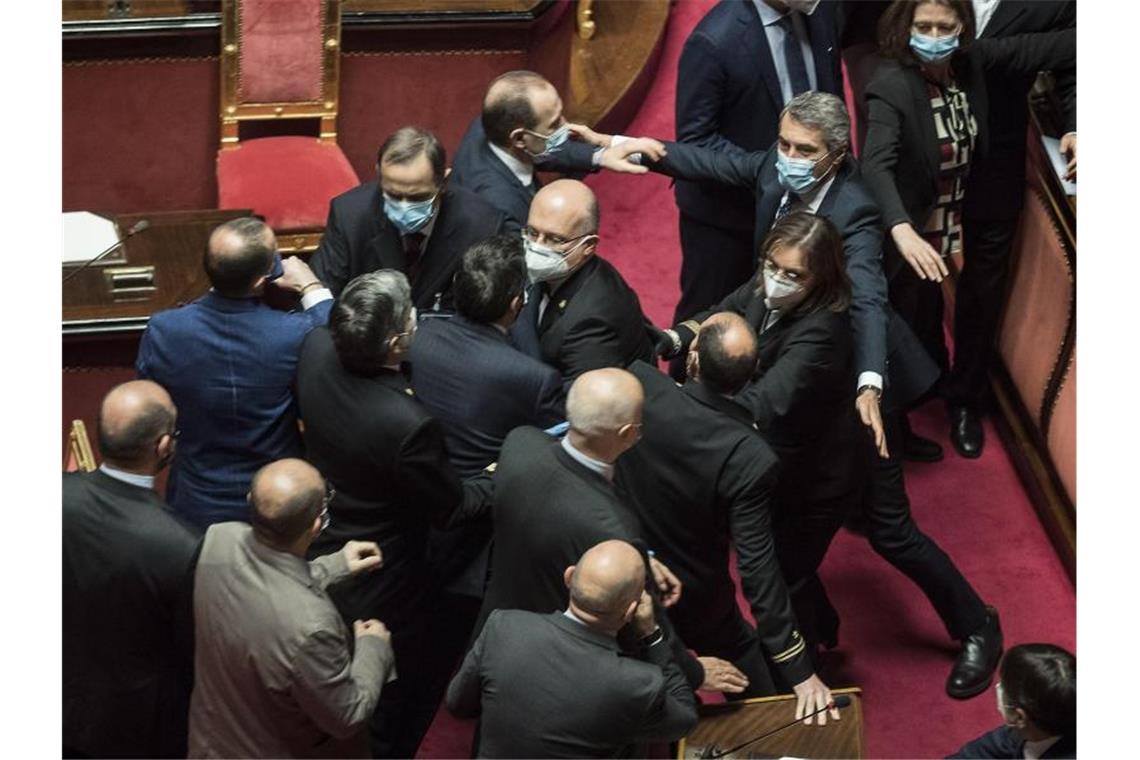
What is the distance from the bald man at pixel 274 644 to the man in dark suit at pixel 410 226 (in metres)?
1.01

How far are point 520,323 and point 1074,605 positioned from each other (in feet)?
5.88

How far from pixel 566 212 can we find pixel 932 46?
3.98 feet

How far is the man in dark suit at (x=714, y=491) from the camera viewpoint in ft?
13.3

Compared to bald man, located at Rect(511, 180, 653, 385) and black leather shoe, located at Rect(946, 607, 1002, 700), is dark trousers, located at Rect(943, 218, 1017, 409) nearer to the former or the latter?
black leather shoe, located at Rect(946, 607, 1002, 700)

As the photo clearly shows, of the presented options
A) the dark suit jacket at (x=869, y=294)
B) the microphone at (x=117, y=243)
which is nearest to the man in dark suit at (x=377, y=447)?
the dark suit jacket at (x=869, y=294)

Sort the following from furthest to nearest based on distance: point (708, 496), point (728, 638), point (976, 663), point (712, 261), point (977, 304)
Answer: point (977, 304) → point (712, 261) → point (976, 663) → point (728, 638) → point (708, 496)

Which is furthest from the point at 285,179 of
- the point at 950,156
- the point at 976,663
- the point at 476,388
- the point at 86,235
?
the point at 976,663

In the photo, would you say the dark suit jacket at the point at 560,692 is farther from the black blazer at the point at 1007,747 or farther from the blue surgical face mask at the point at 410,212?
the blue surgical face mask at the point at 410,212

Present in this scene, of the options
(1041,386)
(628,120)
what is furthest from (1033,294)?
(628,120)

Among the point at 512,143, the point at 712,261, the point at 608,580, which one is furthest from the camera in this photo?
the point at 712,261

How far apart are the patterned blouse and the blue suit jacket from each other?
1829 millimetres

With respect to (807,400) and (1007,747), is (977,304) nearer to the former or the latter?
(807,400)

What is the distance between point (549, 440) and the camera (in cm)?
394

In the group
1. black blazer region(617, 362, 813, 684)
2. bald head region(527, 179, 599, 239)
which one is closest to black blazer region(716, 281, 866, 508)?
black blazer region(617, 362, 813, 684)
